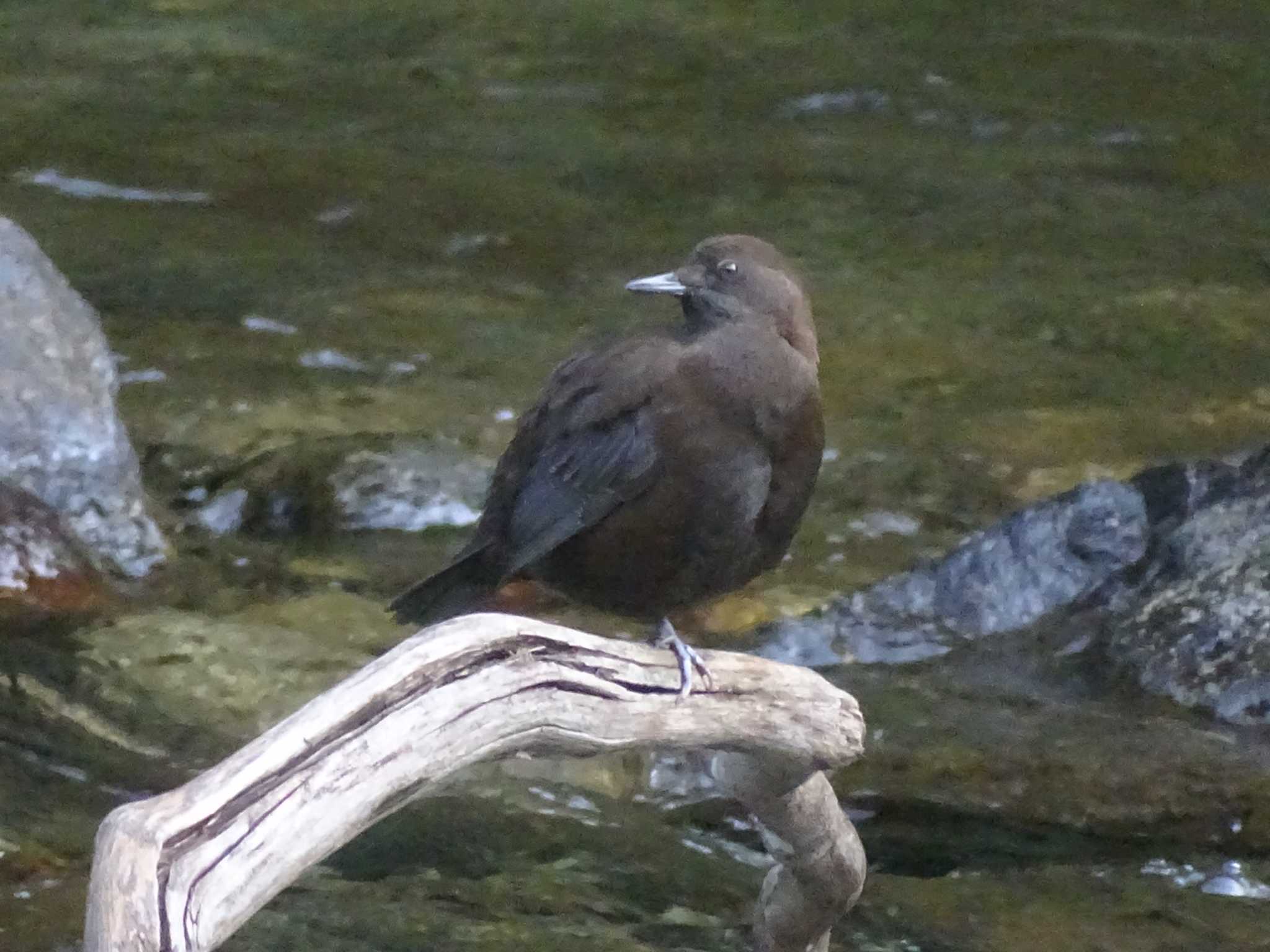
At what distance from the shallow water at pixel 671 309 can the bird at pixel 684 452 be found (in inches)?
26.4

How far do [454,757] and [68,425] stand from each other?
12.4ft

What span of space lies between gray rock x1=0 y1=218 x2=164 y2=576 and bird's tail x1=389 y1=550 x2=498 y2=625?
1.99 meters

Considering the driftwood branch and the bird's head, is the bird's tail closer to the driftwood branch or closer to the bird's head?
the bird's head

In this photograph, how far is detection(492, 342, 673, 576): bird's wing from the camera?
3.39m

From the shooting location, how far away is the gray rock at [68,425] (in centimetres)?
558

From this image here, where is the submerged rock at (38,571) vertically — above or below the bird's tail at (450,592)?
below

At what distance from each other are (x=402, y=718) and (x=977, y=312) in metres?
5.80

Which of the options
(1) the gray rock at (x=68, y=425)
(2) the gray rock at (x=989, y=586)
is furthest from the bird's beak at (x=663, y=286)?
(1) the gray rock at (x=68, y=425)

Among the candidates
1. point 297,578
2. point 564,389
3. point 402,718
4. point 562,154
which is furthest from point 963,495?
point 402,718

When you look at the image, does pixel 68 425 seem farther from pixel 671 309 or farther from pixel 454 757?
pixel 454 757

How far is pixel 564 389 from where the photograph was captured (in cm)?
362

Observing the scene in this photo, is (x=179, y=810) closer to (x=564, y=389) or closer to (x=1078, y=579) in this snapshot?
(x=564, y=389)

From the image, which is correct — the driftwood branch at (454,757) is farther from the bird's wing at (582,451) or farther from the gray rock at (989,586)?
the gray rock at (989,586)

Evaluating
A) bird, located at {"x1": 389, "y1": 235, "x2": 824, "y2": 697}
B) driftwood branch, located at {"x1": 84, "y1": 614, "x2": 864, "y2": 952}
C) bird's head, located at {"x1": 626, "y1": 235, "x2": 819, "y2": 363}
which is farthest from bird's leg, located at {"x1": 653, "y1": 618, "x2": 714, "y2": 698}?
bird's head, located at {"x1": 626, "y1": 235, "x2": 819, "y2": 363}
